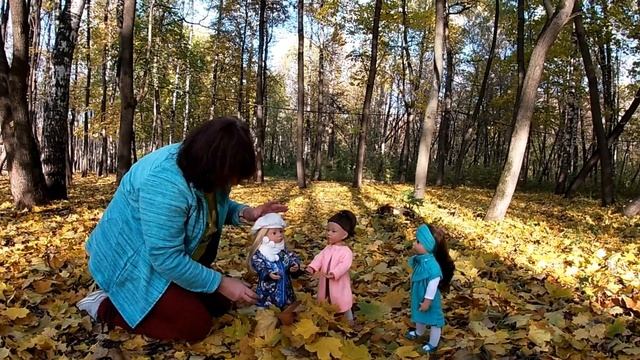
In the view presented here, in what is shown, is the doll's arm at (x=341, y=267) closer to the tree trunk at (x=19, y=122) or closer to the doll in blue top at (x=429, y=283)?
the doll in blue top at (x=429, y=283)

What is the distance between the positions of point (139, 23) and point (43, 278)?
20.4 m

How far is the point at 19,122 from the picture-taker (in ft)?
24.6

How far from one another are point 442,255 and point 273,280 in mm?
1126

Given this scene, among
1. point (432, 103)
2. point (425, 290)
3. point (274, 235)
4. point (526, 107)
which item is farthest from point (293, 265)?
point (432, 103)

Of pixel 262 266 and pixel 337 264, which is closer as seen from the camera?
pixel 262 266

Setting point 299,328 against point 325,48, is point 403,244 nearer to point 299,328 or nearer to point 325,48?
point 299,328

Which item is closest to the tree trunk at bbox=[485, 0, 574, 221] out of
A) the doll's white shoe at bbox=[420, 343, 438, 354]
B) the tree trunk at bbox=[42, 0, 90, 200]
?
the doll's white shoe at bbox=[420, 343, 438, 354]

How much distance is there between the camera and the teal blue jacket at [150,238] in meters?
2.65

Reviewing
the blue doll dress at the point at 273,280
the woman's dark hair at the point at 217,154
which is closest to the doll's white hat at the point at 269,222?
the blue doll dress at the point at 273,280

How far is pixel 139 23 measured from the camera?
859 inches

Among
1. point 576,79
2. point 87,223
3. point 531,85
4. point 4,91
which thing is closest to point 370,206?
point 531,85

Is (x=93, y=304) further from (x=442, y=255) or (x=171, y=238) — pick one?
(x=442, y=255)

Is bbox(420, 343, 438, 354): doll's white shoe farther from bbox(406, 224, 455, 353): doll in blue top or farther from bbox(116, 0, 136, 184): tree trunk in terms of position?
bbox(116, 0, 136, 184): tree trunk

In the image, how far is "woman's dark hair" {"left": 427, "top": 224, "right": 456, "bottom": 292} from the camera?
10.2 ft
